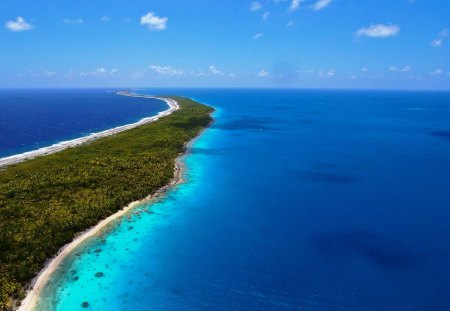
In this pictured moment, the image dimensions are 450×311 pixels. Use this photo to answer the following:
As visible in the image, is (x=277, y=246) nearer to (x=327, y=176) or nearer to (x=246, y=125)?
(x=327, y=176)

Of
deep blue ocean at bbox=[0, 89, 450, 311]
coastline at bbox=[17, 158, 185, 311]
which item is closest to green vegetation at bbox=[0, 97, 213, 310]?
coastline at bbox=[17, 158, 185, 311]

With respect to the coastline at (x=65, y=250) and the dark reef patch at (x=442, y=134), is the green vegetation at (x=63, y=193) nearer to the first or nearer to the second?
the coastline at (x=65, y=250)

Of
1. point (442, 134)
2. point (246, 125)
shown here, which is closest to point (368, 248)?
point (246, 125)

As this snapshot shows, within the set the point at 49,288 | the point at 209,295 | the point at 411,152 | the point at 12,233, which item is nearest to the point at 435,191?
the point at 411,152

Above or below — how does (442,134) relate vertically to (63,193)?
above

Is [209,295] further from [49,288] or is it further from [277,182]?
[277,182]

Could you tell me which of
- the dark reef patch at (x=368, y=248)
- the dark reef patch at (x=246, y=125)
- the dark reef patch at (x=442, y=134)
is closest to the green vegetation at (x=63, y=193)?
the dark reef patch at (x=368, y=248)
